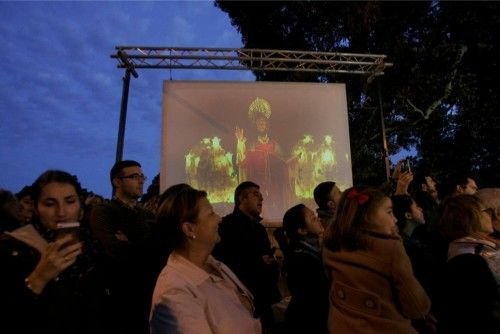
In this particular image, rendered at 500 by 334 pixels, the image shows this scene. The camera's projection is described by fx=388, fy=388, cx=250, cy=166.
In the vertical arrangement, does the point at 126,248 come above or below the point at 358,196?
below

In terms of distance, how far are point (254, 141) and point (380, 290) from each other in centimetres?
632

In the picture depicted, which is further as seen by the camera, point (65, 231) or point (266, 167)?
point (266, 167)

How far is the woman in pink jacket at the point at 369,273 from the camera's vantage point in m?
1.88

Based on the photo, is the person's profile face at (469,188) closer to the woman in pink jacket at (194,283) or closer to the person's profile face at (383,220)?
the person's profile face at (383,220)

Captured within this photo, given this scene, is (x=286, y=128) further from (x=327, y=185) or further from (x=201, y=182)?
(x=327, y=185)

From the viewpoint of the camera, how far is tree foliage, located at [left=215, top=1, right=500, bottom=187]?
12.3 m

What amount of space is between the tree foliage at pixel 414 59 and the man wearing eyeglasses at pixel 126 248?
9460 mm

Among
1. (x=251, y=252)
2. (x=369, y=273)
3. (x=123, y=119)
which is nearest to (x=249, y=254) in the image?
(x=251, y=252)

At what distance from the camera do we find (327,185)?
3.50 metres

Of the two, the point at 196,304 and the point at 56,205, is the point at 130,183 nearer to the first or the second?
the point at 56,205

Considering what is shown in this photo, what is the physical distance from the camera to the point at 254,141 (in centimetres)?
812

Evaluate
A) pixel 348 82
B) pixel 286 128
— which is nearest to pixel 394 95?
pixel 348 82

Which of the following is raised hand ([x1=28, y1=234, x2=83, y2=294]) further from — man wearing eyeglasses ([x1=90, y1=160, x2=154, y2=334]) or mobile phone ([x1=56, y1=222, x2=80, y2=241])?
man wearing eyeglasses ([x1=90, y1=160, x2=154, y2=334])

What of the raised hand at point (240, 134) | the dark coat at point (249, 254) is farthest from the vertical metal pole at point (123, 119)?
the dark coat at point (249, 254)
